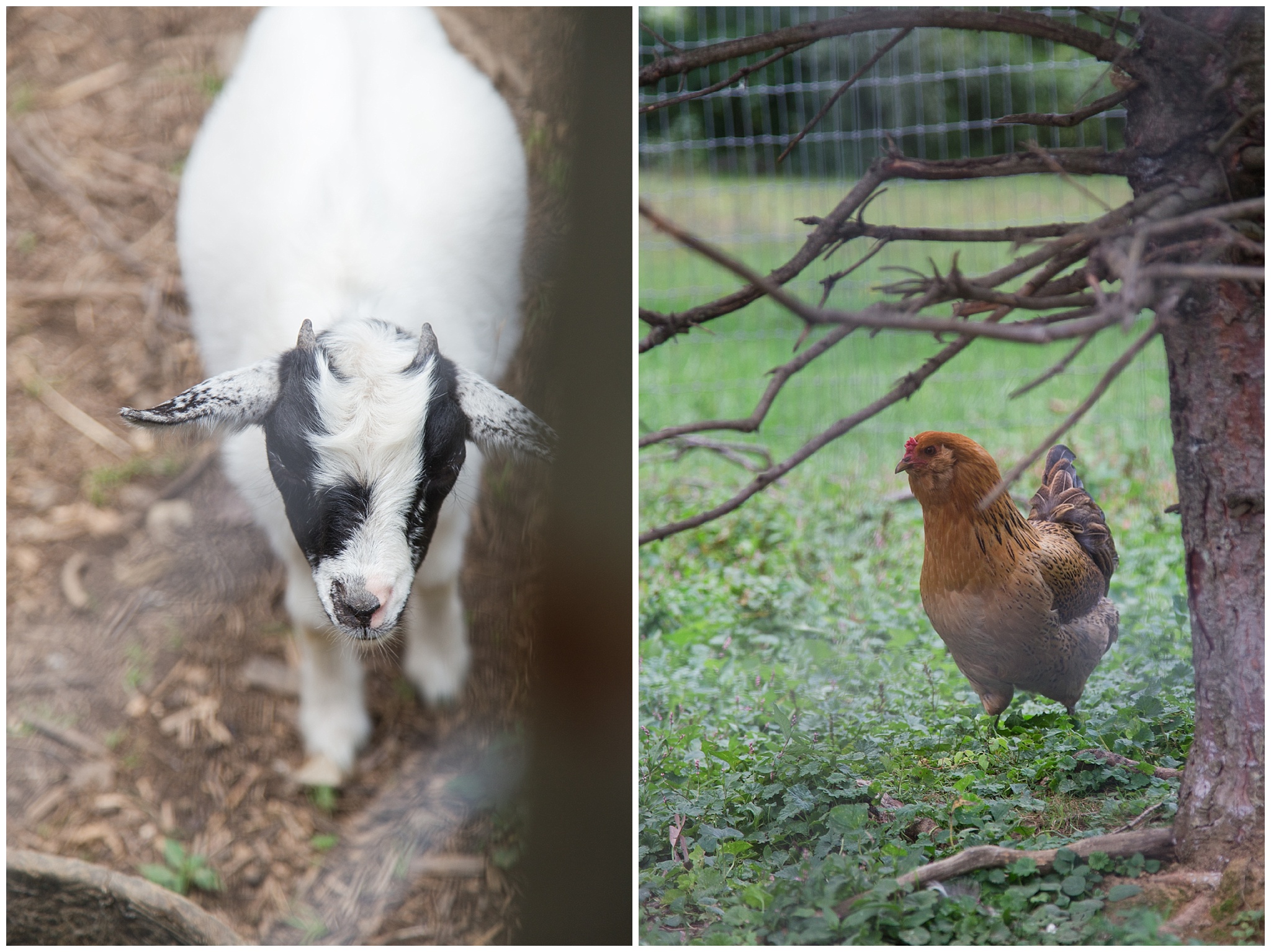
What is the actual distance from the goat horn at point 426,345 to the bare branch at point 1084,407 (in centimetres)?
81

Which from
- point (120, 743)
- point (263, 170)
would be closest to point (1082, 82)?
point (263, 170)

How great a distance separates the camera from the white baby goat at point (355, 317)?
47.1 inches

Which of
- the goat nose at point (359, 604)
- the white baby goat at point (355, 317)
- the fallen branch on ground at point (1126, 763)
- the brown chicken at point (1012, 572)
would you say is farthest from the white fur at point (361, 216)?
the fallen branch on ground at point (1126, 763)

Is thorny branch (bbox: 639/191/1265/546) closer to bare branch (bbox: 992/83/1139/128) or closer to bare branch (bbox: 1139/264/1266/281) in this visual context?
bare branch (bbox: 1139/264/1266/281)

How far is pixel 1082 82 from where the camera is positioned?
134 centimetres

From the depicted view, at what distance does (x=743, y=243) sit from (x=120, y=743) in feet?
4.63

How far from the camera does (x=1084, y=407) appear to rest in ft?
3.03

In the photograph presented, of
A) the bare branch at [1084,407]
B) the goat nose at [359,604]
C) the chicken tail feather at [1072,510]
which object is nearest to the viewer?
the bare branch at [1084,407]

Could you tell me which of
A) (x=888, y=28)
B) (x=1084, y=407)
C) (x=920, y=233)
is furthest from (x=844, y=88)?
(x=1084, y=407)

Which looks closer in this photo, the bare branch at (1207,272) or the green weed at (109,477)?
the bare branch at (1207,272)

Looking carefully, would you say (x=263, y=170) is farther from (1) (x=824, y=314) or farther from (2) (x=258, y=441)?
(1) (x=824, y=314)

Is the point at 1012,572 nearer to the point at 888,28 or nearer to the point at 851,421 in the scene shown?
the point at 851,421

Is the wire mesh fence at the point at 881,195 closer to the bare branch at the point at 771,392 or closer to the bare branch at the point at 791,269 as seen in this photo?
the bare branch at the point at 791,269

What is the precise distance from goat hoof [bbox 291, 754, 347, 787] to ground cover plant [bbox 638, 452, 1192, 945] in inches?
21.4
